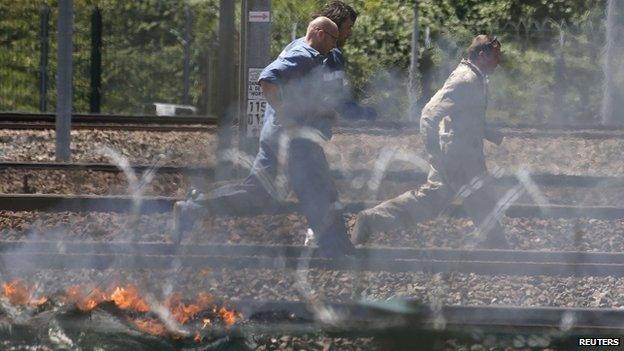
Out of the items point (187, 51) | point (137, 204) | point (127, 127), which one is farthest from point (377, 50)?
point (137, 204)

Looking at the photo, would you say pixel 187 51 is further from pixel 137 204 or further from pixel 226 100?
pixel 137 204

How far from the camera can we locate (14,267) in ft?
27.4

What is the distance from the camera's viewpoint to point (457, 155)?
9180mm

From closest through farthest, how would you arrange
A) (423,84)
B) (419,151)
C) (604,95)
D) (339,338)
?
1. (339,338)
2. (419,151)
3. (604,95)
4. (423,84)

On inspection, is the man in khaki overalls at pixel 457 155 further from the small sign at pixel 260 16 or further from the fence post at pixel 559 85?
the fence post at pixel 559 85

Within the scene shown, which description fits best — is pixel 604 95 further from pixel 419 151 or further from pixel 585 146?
pixel 419 151

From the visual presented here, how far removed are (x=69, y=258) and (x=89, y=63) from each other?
1640 cm

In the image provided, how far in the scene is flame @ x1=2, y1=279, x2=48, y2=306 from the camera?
6.57m

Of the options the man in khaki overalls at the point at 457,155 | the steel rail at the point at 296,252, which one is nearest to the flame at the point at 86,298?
the steel rail at the point at 296,252

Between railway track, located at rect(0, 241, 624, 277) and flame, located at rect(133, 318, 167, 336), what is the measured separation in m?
2.13

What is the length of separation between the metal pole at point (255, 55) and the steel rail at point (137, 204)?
4.15ft

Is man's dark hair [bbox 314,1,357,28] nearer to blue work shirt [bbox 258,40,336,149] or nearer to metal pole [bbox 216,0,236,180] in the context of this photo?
blue work shirt [bbox 258,40,336,149]

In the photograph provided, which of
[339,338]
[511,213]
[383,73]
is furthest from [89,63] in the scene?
[339,338]

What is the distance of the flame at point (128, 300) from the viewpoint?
6.58m
